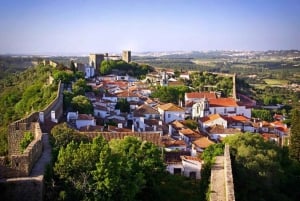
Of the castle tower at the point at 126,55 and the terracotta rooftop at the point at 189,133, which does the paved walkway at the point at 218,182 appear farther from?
the castle tower at the point at 126,55

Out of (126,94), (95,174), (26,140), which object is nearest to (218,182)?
(95,174)

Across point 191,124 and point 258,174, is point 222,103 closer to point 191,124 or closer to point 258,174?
point 191,124

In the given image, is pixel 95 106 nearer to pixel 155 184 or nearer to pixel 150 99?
pixel 150 99

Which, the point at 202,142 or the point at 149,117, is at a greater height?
the point at 202,142

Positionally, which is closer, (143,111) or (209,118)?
(143,111)

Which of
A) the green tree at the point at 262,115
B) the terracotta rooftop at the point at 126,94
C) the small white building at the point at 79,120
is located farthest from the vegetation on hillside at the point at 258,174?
the terracotta rooftop at the point at 126,94

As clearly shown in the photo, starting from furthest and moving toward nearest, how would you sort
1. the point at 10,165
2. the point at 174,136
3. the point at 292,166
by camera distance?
the point at 174,136
the point at 292,166
the point at 10,165

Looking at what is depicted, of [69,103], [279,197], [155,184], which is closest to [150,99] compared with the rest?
[69,103]

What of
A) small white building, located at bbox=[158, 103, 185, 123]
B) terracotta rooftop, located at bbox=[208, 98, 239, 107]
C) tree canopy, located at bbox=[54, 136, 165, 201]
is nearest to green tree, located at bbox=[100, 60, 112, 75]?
terracotta rooftop, located at bbox=[208, 98, 239, 107]
